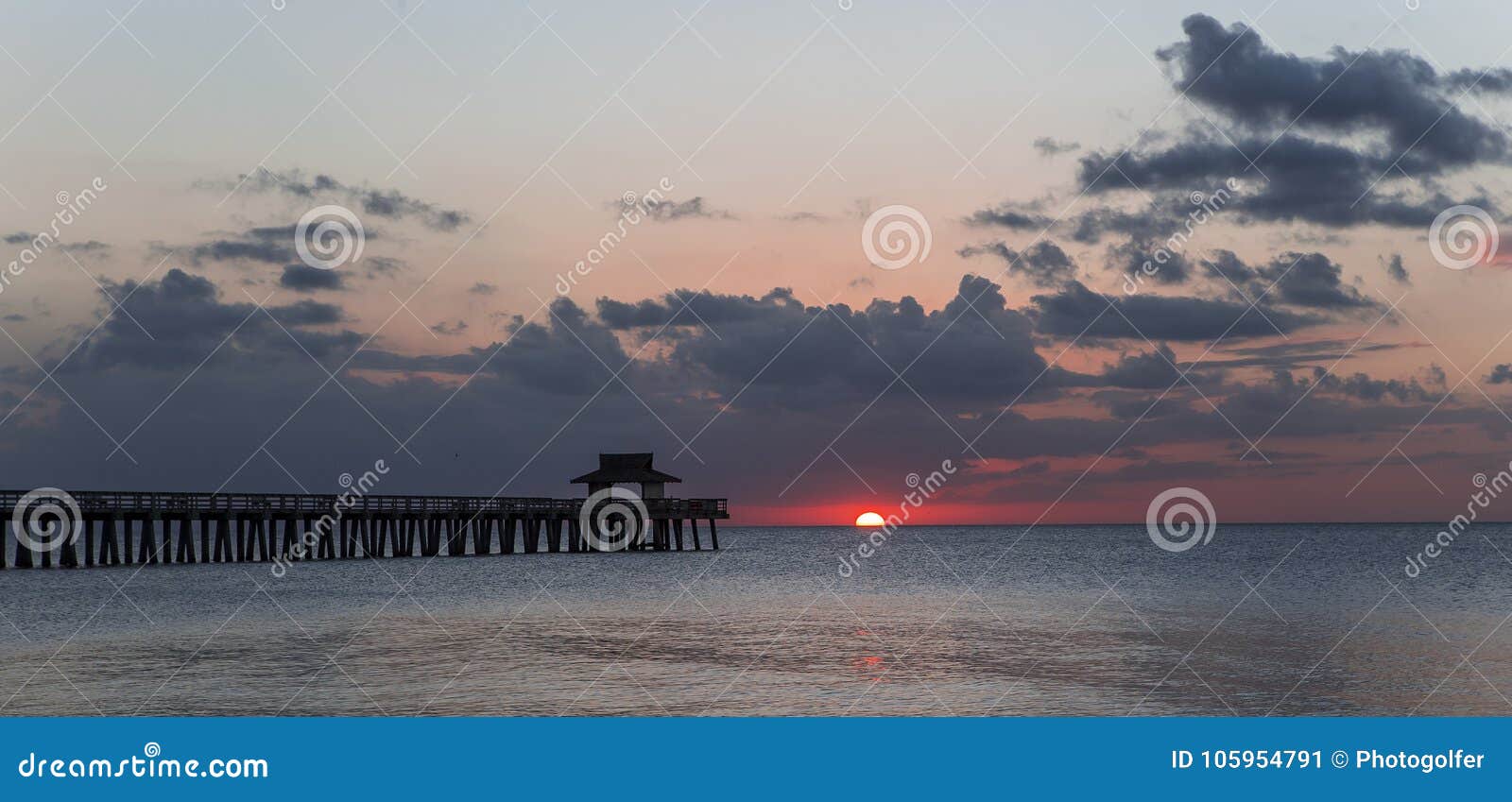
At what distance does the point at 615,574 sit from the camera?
61312 mm

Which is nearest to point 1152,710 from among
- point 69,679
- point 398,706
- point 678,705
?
point 678,705

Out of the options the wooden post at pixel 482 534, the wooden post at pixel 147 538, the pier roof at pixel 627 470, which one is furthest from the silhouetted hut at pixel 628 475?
the wooden post at pixel 147 538

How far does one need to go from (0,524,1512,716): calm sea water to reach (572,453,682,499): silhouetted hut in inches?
776

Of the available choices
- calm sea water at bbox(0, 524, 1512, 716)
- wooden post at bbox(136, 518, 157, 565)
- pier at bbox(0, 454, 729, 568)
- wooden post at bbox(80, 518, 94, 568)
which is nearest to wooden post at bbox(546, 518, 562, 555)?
pier at bbox(0, 454, 729, 568)

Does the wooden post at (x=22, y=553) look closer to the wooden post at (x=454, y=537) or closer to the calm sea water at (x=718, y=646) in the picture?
the calm sea water at (x=718, y=646)

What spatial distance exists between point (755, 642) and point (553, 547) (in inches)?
2298

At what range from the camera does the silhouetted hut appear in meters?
78.4

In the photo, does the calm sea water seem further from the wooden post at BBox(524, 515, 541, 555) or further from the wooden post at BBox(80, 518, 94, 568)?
the wooden post at BBox(524, 515, 541, 555)

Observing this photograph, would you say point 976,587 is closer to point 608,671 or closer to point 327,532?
point 327,532

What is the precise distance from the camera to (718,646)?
2998cm

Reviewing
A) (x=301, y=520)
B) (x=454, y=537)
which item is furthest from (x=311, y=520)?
(x=454, y=537)

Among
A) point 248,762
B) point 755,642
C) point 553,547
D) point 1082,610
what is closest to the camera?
point 248,762

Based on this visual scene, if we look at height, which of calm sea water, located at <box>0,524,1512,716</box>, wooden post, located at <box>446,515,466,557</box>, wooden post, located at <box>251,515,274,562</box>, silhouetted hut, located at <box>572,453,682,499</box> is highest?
silhouetted hut, located at <box>572,453,682,499</box>

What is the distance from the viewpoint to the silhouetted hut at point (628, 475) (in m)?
78.4
